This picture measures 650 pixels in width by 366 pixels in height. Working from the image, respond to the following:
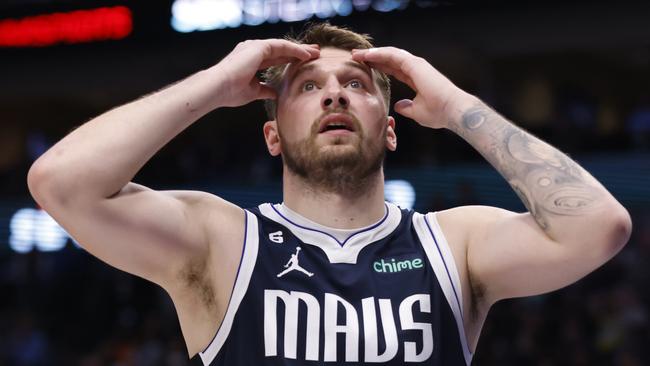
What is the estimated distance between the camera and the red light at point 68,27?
478 inches

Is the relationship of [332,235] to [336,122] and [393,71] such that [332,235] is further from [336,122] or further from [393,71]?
[393,71]

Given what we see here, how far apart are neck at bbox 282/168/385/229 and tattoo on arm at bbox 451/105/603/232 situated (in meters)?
0.36

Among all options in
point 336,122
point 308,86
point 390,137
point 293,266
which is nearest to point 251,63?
point 308,86

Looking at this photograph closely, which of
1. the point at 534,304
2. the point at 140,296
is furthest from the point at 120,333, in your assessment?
the point at 534,304

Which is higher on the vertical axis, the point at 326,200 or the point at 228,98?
the point at 228,98

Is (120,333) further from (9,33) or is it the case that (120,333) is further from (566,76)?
(566,76)

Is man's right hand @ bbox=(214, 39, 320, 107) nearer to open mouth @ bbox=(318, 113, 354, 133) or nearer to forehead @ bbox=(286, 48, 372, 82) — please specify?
forehead @ bbox=(286, 48, 372, 82)

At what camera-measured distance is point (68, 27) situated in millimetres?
12438

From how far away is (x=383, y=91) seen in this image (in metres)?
3.72

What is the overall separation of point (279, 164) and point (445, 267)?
30.5 feet

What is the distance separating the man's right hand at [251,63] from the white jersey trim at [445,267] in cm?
72

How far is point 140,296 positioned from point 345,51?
8885mm

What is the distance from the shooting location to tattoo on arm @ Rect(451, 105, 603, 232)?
3250 millimetres

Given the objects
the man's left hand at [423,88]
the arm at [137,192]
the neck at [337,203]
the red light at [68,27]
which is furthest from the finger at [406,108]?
the red light at [68,27]
